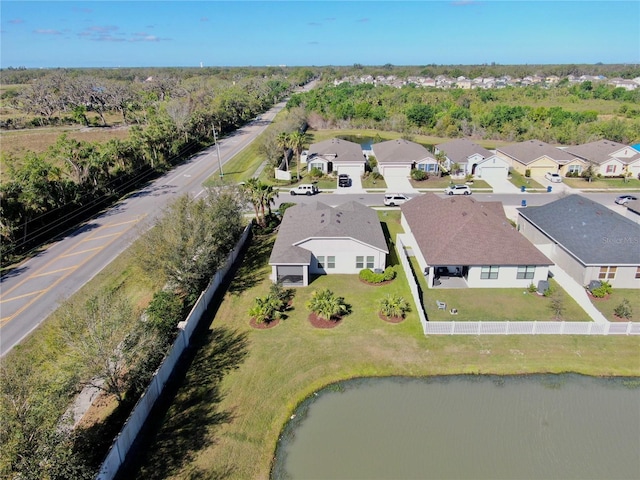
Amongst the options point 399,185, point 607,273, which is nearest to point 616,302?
point 607,273

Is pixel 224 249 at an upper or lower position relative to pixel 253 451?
upper

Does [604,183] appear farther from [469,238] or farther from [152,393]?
[152,393]

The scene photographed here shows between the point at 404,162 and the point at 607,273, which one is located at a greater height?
the point at 404,162

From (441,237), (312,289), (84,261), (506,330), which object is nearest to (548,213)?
(441,237)

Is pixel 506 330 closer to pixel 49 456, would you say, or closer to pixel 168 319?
pixel 168 319

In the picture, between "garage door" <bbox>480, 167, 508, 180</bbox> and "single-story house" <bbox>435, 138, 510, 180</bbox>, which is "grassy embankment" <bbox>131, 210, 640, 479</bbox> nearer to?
"garage door" <bbox>480, 167, 508, 180</bbox>

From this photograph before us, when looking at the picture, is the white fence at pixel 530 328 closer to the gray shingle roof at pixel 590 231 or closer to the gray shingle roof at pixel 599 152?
the gray shingle roof at pixel 590 231

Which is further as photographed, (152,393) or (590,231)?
(590,231)

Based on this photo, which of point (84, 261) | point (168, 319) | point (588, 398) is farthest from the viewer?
point (84, 261)
